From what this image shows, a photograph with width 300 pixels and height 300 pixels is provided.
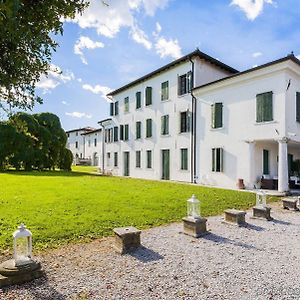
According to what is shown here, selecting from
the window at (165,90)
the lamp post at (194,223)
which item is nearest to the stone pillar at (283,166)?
the lamp post at (194,223)

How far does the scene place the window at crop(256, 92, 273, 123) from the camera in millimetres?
14922

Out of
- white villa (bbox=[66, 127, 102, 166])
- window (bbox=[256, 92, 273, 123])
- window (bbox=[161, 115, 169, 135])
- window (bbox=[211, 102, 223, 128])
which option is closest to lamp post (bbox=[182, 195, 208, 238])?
window (bbox=[256, 92, 273, 123])

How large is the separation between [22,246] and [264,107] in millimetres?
13885

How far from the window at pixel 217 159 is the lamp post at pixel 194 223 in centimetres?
1123

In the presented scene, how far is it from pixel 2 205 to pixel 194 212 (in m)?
6.46

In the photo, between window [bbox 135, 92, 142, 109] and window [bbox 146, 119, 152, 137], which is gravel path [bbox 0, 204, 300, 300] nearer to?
window [bbox 146, 119, 152, 137]

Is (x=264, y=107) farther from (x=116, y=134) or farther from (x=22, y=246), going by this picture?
(x=116, y=134)

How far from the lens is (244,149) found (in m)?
16.4

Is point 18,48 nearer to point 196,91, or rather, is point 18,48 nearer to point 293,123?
point 293,123


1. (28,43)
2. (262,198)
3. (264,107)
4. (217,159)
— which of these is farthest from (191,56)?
(28,43)

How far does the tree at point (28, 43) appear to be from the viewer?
310 cm

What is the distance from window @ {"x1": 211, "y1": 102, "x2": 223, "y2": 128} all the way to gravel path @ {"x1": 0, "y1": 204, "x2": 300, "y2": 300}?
11.7 m

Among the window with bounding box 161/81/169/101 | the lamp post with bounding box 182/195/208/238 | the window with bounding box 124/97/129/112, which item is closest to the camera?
the lamp post with bounding box 182/195/208/238

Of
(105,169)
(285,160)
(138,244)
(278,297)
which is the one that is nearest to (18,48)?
(138,244)
